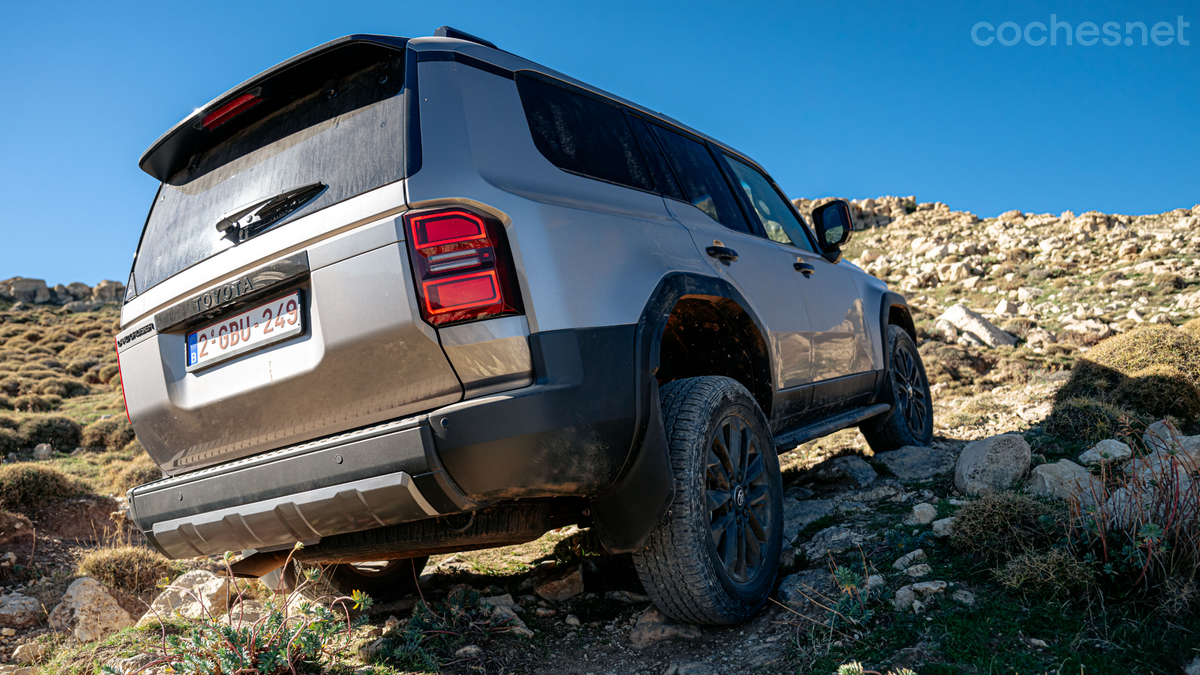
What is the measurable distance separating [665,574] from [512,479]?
75cm

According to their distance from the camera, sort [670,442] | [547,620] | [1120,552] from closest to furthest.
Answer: [1120,552] → [670,442] → [547,620]

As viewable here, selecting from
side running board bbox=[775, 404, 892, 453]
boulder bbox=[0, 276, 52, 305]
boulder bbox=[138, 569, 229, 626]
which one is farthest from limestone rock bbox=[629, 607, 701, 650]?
boulder bbox=[0, 276, 52, 305]

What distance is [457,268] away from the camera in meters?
1.88

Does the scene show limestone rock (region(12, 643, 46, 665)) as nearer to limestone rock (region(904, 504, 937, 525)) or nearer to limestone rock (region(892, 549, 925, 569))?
limestone rock (region(892, 549, 925, 569))

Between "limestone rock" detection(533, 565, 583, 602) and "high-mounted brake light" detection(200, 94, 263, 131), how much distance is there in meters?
2.28

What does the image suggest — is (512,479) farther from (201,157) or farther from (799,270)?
(799,270)

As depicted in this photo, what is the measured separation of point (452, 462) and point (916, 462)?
365cm

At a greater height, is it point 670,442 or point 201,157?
point 201,157

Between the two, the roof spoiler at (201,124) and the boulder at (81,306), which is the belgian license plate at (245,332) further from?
the boulder at (81,306)

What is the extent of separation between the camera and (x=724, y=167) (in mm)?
3721

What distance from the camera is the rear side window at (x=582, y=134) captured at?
2348 mm

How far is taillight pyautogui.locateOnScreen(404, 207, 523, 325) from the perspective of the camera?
6.09ft

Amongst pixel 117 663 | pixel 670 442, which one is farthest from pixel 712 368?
pixel 117 663

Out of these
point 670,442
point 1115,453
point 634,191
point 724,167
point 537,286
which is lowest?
point 1115,453
